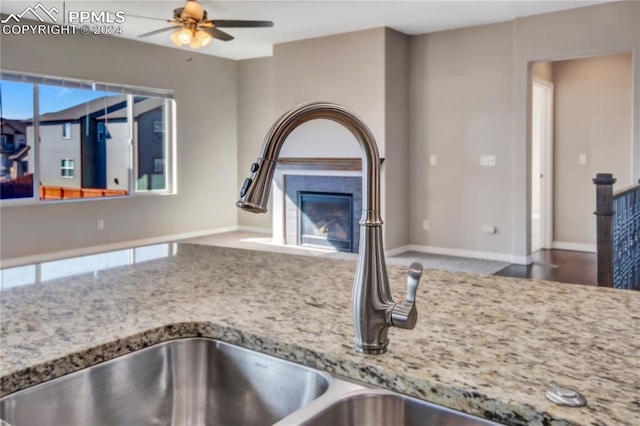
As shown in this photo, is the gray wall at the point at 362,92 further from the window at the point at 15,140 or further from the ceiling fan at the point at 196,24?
the window at the point at 15,140

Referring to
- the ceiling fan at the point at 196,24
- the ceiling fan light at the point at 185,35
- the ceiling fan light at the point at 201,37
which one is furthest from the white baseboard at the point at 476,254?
the ceiling fan light at the point at 185,35

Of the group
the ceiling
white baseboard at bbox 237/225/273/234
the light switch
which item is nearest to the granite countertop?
the ceiling

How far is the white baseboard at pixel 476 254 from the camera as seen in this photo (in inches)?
229

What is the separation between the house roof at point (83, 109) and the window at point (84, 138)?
0.01 meters

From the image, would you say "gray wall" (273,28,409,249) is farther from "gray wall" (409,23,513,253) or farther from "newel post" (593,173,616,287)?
"newel post" (593,173,616,287)


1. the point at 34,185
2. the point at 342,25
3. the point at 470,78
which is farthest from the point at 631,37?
the point at 34,185

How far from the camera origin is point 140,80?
6785mm

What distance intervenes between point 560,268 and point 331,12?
360cm

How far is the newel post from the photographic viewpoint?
3551 mm

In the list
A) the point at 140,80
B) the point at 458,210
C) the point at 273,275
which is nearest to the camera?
the point at 273,275

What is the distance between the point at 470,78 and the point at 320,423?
5895 millimetres

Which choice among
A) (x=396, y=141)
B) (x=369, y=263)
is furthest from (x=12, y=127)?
(x=369, y=263)

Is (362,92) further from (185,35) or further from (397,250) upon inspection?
(185,35)

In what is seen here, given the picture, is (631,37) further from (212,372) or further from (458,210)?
(212,372)
